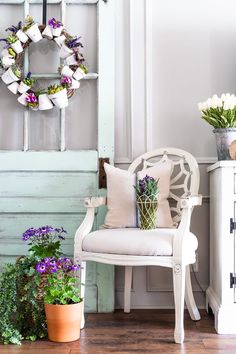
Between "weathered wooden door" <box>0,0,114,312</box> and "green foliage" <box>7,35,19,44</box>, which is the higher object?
"green foliage" <box>7,35,19,44</box>

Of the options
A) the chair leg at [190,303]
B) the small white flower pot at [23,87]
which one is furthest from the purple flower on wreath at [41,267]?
the small white flower pot at [23,87]

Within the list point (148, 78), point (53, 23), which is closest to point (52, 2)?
point (53, 23)

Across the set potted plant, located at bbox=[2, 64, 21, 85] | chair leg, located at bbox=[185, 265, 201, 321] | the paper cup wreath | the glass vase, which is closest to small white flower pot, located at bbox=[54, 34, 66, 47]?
the paper cup wreath

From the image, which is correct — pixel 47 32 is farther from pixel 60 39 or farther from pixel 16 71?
pixel 16 71

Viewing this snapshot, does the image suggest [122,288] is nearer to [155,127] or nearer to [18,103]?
[155,127]

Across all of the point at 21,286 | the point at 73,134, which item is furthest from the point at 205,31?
the point at 21,286

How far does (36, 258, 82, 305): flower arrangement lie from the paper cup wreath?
105cm

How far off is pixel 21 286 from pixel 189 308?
3.28 ft

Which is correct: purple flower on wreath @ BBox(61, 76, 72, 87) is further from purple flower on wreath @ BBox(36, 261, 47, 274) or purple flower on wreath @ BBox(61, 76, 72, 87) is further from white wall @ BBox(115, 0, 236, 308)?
purple flower on wreath @ BBox(36, 261, 47, 274)

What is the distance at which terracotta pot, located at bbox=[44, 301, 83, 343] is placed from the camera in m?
2.67

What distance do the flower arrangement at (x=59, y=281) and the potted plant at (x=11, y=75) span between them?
1.19 m

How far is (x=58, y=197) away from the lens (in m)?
3.41

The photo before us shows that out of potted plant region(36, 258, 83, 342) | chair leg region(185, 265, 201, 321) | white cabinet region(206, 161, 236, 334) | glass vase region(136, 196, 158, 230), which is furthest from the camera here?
chair leg region(185, 265, 201, 321)

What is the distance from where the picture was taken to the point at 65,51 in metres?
3.38
